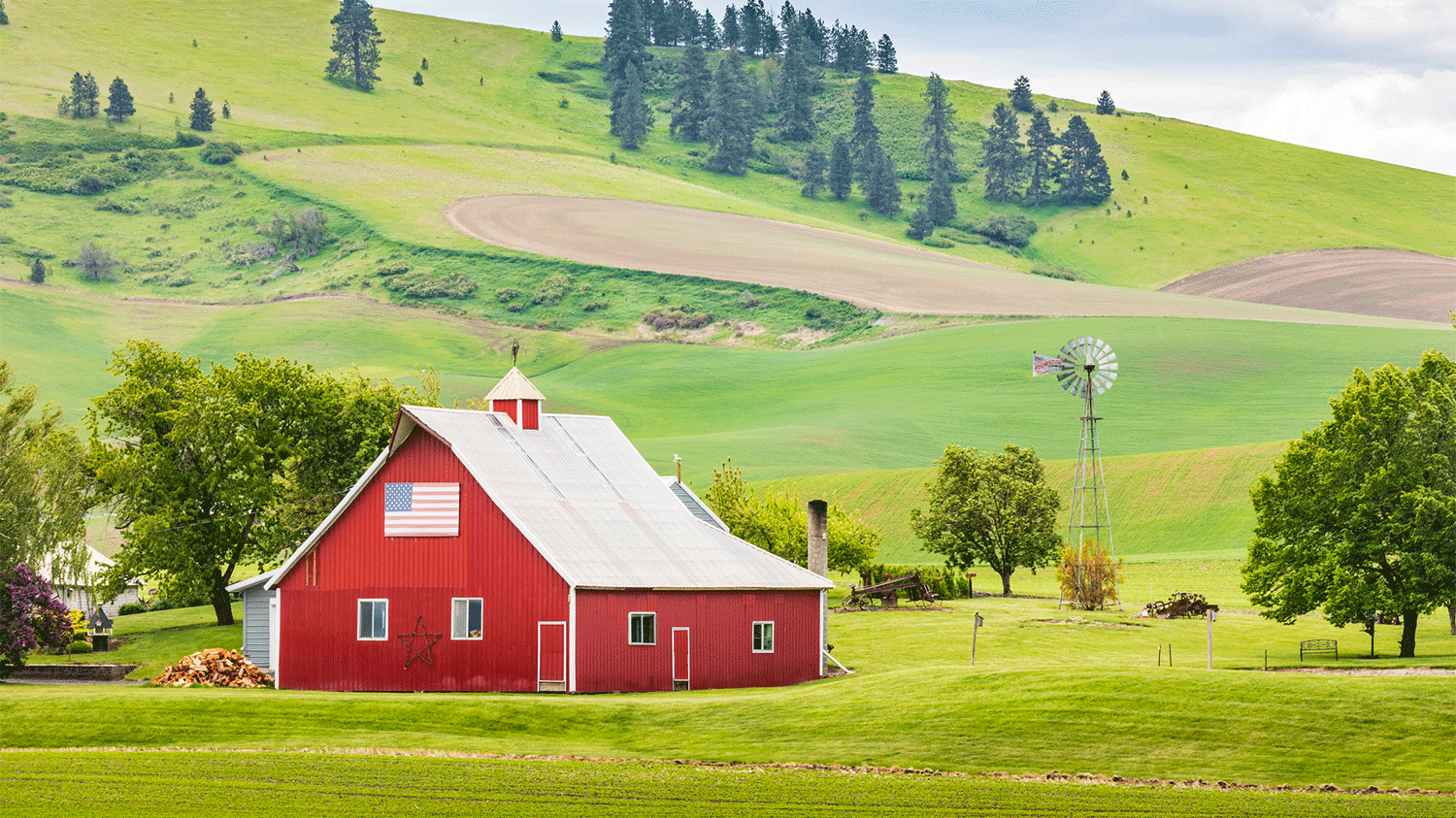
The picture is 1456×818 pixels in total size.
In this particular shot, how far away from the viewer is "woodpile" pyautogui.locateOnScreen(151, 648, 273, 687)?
45812 mm

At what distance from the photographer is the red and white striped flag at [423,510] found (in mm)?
45094

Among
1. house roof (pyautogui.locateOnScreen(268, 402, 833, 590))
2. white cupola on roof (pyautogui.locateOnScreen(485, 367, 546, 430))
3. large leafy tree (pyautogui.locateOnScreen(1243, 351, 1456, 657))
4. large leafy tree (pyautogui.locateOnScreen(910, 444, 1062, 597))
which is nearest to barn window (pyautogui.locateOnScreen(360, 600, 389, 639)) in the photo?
house roof (pyautogui.locateOnScreen(268, 402, 833, 590))

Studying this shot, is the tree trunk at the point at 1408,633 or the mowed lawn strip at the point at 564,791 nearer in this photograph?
the mowed lawn strip at the point at 564,791

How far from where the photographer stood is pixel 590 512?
47.0 metres

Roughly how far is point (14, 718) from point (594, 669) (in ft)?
49.4

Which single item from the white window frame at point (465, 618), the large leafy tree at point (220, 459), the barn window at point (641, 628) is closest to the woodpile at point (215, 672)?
the white window frame at point (465, 618)

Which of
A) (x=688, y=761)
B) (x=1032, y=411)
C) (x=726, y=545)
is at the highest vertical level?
(x=1032, y=411)

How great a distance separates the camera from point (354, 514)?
46.6 metres

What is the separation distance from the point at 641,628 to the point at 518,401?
34.8 feet

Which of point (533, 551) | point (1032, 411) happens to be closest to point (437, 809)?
point (533, 551)

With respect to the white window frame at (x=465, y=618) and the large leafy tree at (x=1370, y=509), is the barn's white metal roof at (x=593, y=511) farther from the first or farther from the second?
the large leafy tree at (x=1370, y=509)

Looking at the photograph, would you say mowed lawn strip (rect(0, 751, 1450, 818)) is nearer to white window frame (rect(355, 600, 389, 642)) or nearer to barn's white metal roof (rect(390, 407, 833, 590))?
barn's white metal roof (rect(390, 407, 833, 590))

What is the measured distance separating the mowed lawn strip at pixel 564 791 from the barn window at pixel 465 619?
1319 centimetres

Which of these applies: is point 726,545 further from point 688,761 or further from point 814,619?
point 688,761
